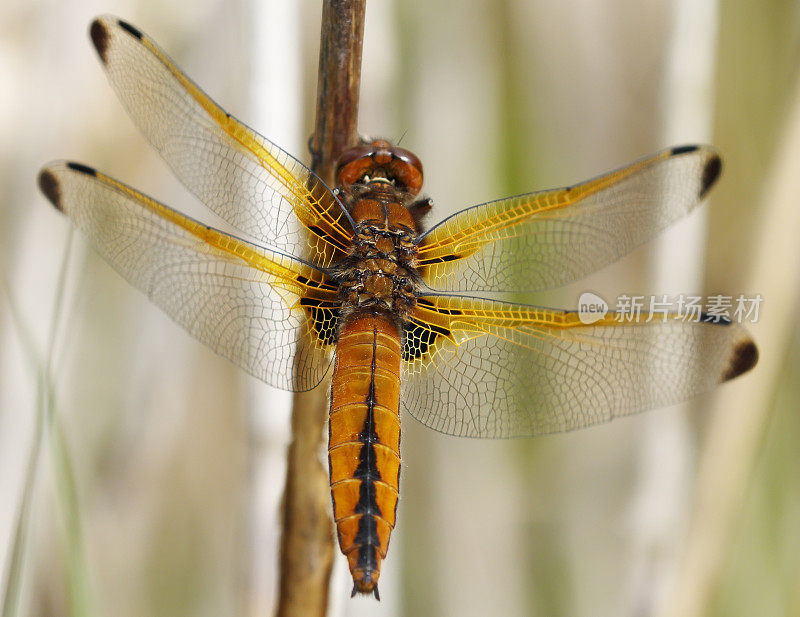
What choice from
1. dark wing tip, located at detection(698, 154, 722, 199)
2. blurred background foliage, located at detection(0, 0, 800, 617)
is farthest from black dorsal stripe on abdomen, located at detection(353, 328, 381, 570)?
dark wing tip, located at detection(698, 154, 722, 199)

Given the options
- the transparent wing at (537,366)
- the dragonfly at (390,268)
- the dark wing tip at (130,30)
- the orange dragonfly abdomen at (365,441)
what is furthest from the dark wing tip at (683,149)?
the dark wing tip at (130,30)

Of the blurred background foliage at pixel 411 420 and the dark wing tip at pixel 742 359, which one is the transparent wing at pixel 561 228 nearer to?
the dark wing tip at pixel 742 359

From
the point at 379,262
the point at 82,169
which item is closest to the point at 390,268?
the point at 379,262

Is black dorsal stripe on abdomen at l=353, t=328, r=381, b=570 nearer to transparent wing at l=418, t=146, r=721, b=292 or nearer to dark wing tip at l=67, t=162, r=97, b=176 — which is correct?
transparent wing at l=418, t=146, r=721, b=292

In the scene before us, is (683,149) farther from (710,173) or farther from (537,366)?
(537,366)

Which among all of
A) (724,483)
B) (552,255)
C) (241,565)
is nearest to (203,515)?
(241,565)

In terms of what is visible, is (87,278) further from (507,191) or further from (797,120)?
(797,120)
